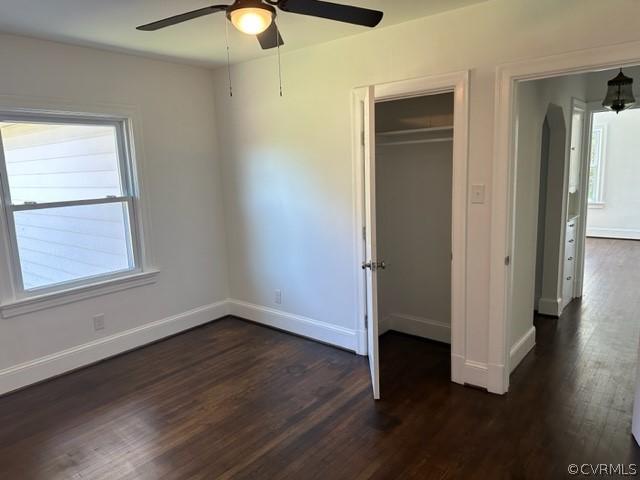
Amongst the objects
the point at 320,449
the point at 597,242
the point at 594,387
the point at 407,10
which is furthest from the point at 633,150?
the point at 320,449

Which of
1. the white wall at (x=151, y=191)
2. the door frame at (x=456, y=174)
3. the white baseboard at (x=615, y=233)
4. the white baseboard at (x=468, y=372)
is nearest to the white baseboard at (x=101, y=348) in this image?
the white wall at (x=151, y=191)

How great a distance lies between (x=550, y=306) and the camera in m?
4.45

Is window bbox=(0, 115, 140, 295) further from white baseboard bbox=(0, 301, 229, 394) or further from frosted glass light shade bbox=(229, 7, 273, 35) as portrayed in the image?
frosted glass light shade bbox=(229, 7, 273, 35)

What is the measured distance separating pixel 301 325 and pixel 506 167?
7.45 ft

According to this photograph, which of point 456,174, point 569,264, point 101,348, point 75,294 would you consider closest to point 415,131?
point 456,174

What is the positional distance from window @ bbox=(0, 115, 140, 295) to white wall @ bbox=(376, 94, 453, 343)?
2256mm

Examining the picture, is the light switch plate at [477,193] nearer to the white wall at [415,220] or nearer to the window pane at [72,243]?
the white wall at [415,220]

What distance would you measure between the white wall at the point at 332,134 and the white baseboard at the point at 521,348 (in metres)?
0.45

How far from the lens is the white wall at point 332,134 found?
255 centimetres

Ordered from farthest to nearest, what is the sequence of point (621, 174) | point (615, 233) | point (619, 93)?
point (615, 233) < point (621, 174) < point (619, 93)

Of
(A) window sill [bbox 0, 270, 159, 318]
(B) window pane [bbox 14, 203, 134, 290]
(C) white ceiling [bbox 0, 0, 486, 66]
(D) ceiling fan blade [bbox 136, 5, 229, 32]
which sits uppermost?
(C) white ceiling [bbox 0, 0, 486, 66]

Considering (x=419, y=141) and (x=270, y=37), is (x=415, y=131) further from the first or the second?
(x=270, y=37)

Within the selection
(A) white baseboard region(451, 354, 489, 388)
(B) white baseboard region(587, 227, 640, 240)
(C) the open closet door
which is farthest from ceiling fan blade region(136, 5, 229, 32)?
(B) white baseboard region(587, 227, 640, 240)

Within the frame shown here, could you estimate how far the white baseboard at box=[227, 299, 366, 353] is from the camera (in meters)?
3.72
